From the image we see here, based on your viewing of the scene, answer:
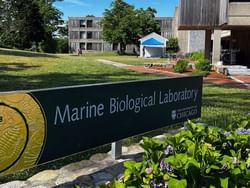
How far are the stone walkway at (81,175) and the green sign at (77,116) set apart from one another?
1.26 ft

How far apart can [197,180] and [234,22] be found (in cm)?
2285

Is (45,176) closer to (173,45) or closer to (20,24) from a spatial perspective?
(20,24)

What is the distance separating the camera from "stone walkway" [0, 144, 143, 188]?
466 cm

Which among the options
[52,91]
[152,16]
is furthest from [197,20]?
[152,16]

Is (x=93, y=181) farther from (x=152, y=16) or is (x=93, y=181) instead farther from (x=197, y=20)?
(x=152, y=16)

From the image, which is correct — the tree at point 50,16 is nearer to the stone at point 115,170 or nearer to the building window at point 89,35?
the building window at point 89,35

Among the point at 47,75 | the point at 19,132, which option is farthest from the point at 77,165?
the point at 47,75

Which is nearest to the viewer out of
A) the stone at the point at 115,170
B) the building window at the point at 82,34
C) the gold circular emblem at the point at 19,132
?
the gold circular emblem at the point at 19,132

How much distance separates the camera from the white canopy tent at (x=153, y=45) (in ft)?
223

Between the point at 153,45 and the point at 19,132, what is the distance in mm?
65858

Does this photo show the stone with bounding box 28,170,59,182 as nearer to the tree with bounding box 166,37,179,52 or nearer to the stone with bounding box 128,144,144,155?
the stone with bounding box 128,144,144,155

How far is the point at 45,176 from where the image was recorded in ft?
16.3

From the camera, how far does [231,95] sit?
1421 cm

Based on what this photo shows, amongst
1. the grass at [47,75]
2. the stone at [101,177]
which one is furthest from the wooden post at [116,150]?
the grass at [47,75]
